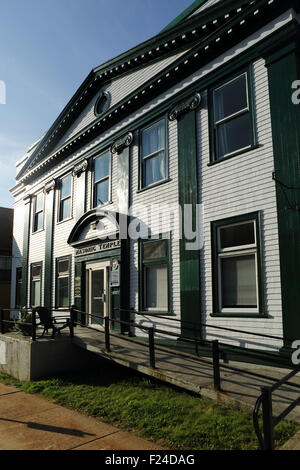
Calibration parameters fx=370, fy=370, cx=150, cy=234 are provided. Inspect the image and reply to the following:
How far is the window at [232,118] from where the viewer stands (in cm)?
910

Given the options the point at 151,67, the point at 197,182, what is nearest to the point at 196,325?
the point at 197,182

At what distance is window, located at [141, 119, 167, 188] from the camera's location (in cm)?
1138

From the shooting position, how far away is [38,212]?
1845cm

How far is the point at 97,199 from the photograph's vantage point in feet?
46.2

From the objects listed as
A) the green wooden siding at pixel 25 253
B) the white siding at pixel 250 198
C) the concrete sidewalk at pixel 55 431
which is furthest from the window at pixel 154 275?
the green wooden siding at pixel 25 253

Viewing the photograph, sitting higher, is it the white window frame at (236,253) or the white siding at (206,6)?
the white siding at (206,6)

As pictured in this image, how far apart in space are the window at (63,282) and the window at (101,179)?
304 cm

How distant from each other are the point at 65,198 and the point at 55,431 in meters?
11.4

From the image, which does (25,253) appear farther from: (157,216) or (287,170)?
(287,170)

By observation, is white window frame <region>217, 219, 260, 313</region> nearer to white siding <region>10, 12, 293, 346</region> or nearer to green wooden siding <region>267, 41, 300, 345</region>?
white siding <region>10, 12, 293, 346</region>

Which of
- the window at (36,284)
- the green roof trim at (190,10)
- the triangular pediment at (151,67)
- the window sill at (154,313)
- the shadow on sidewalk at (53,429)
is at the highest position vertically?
the green roof trim at (190,10)

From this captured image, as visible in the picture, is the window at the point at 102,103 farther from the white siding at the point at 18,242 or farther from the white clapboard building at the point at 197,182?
the white siding at the point at 18,242
